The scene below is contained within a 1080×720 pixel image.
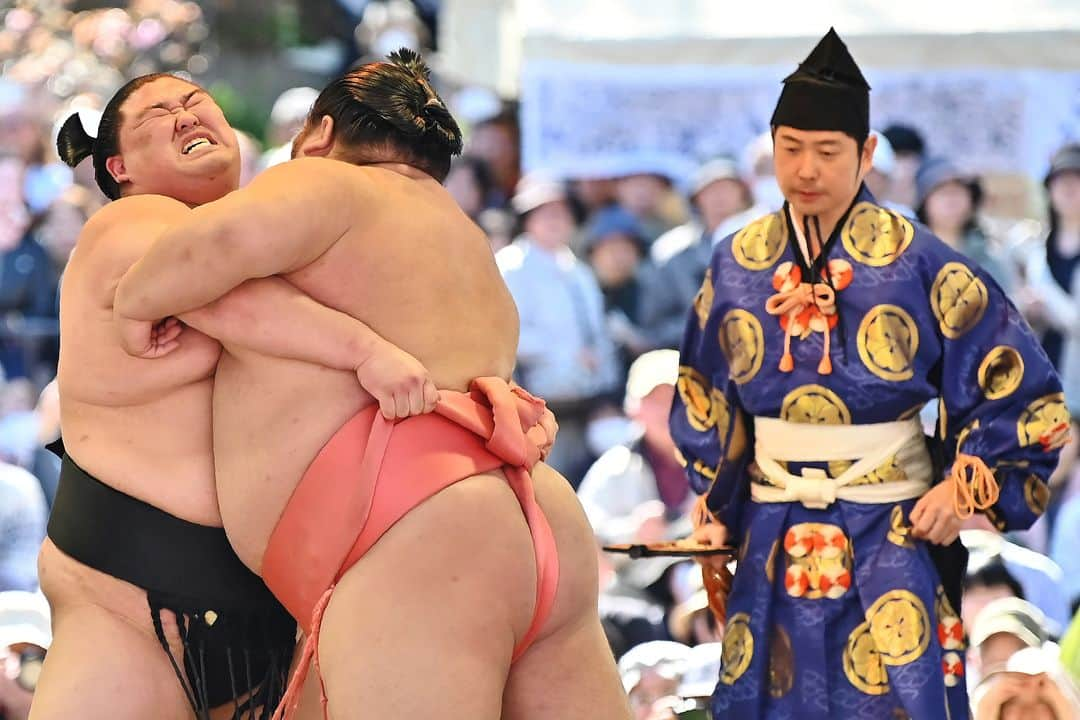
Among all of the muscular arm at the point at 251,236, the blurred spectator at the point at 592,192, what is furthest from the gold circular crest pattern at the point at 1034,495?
the blurred spectator at the point at 592,192

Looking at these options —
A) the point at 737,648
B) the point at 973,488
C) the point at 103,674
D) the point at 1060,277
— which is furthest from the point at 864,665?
the point at 1060,277

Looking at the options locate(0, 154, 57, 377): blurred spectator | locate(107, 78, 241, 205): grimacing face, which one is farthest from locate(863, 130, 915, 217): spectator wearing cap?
locate(107, 78, 241, 205): grimacing face

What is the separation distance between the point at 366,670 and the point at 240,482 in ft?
0.94

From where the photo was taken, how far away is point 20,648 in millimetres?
3238

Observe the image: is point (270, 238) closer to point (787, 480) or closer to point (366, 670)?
point (366, 670)

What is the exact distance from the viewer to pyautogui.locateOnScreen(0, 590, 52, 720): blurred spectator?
3166mm

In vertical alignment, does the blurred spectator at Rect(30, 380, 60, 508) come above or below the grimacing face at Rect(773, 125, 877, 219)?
below

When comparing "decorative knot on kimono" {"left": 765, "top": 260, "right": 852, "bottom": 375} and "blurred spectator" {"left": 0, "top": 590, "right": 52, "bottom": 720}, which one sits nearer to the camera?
"decorative knot on kimono" {"left": 765, "top": 260, "right": 852, "bottom": 375}

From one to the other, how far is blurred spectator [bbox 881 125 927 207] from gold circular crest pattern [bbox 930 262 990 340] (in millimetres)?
2257

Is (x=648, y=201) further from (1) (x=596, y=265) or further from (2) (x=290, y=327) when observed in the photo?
(2) (x=290, y=327)

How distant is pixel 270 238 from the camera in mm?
1618

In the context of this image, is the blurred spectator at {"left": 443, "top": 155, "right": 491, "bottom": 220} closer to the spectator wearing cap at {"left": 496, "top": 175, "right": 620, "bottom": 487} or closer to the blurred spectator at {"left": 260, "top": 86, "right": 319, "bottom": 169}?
the spectator wearing cap at {"left": 496, "top": 175, "right": 620, "bottom": 487}

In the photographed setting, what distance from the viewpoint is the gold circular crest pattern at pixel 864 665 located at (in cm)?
225

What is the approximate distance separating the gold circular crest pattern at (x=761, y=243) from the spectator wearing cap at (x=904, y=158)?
2.14 metres
